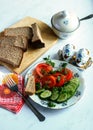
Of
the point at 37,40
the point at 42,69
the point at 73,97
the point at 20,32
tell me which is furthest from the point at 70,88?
the point at 20,32

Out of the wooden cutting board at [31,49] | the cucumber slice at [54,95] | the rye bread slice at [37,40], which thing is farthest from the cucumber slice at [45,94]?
the rye bread slice at [37,40]

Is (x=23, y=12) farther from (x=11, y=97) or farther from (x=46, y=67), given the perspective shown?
(x=11, y=97)

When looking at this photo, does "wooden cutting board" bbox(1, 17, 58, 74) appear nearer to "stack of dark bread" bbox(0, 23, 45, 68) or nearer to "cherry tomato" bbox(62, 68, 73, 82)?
"stack of dark bread" bbox(0, 23, 45, 68)

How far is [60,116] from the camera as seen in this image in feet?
3.63

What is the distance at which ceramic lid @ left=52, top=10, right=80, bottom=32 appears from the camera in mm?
1352

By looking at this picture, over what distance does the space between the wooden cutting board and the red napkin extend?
107mm

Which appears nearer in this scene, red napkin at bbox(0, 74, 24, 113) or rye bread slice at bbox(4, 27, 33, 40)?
red napkin at bbox(0, 74, 24, 113)

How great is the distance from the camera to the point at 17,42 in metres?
1.33

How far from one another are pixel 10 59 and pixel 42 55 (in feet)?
0.50

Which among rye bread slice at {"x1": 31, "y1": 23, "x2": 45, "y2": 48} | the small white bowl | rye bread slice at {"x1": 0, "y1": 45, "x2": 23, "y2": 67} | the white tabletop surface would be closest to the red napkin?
the white tabletop surface

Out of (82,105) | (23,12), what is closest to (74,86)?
(82,105)

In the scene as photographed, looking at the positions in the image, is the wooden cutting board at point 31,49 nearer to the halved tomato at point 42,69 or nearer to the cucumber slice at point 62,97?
the halved tomato at point 42,69

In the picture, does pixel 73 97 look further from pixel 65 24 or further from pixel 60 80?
pixel 65 24

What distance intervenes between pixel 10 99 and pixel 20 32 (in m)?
0.39
